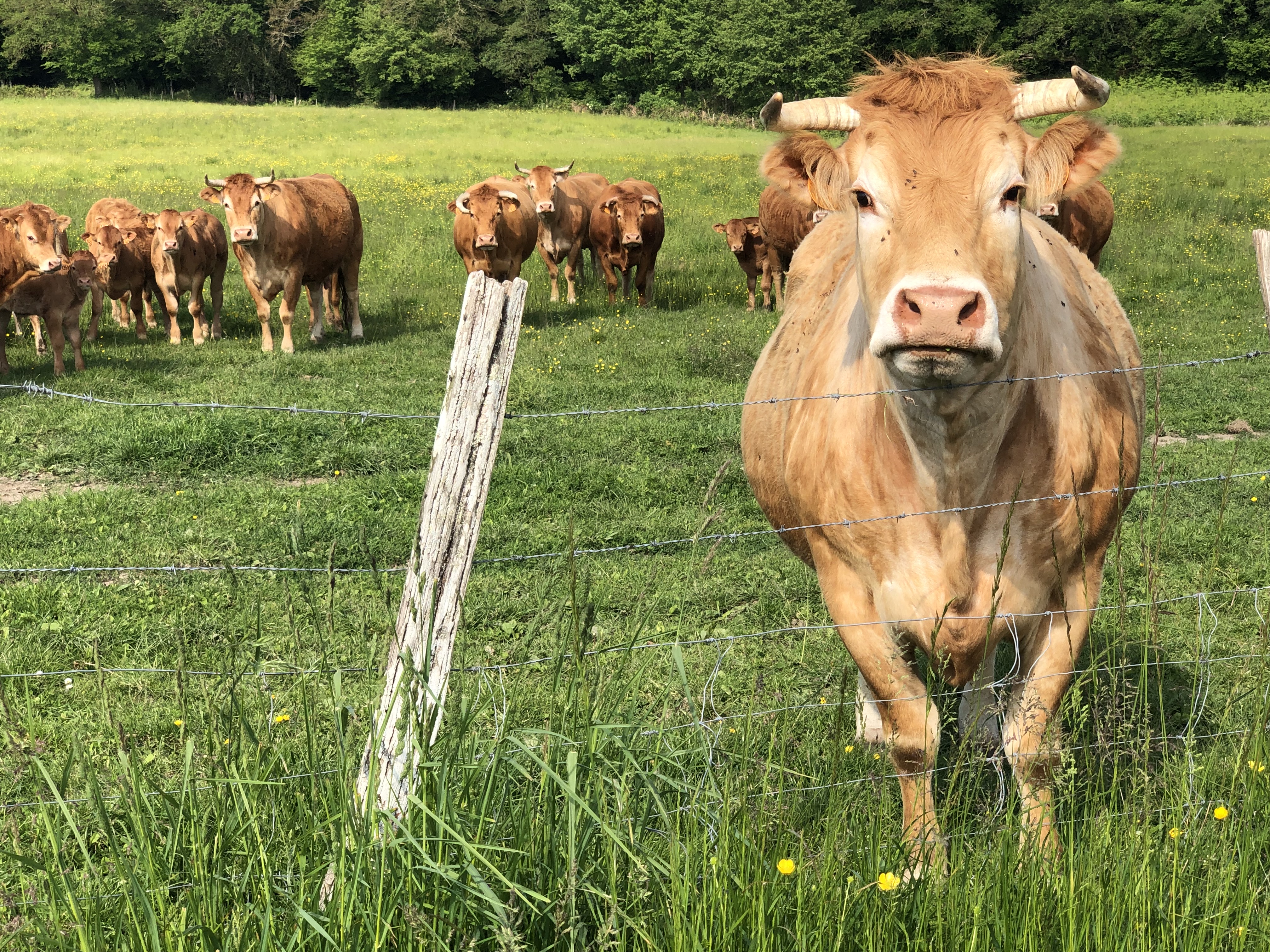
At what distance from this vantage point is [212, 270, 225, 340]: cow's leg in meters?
14.2

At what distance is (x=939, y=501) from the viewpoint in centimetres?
316

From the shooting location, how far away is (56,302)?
36.8 feet

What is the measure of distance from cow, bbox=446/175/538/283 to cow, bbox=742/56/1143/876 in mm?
11982

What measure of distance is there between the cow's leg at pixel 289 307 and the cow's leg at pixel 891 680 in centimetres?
1065

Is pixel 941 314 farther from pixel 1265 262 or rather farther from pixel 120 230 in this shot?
pixel 120 230

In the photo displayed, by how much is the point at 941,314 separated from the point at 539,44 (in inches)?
2958

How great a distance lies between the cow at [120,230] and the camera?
1322 cm

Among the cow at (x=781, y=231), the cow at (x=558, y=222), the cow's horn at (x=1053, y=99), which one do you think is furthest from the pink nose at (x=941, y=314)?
the cow at (x=558, y=222)

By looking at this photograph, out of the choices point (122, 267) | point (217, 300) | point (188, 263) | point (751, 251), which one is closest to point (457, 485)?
point (188, 263)

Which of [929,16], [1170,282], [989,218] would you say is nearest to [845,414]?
[989,218]

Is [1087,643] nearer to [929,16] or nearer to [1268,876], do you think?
[1268,876]

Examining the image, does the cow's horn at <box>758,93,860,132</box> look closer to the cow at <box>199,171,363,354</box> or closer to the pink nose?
the pink nose

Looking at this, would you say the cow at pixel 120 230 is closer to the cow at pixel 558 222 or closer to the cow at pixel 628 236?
the cow at pixel 558 222

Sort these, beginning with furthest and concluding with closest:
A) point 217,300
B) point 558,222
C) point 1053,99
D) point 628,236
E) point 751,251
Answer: point 558,222 → point 751,251 → point 628,236 → point 217,300 → point 1053,99
